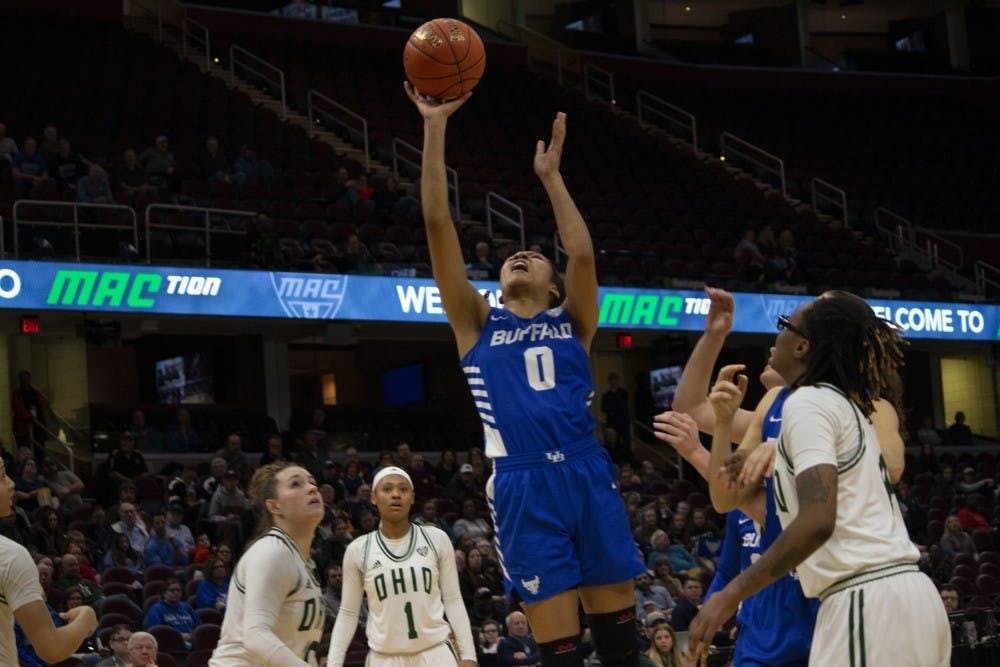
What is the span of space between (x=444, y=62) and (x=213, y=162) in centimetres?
1552

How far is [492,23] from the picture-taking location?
3169 centimetres

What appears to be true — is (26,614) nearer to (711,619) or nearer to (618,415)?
(711,619)

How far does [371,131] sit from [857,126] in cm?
1110

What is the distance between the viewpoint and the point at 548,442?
17.8 feet

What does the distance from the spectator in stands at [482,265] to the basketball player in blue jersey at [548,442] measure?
13.3m

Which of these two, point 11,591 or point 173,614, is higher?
point 11,591

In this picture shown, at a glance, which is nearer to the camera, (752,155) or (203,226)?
(203,226)

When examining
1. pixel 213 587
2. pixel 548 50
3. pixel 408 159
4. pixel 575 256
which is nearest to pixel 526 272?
pixel 575 256

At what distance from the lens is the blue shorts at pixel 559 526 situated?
5324 millimetres

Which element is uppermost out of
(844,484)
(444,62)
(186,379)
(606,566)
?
(444,62)

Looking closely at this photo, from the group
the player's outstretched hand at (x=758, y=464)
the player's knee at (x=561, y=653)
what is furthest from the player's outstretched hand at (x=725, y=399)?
the player's knee at (x=561, y=653)

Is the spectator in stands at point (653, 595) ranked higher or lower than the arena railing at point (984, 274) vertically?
lower

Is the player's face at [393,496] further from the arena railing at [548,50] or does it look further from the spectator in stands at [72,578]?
the arena railing at [548,50]

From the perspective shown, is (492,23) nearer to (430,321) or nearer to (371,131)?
(371,131)
